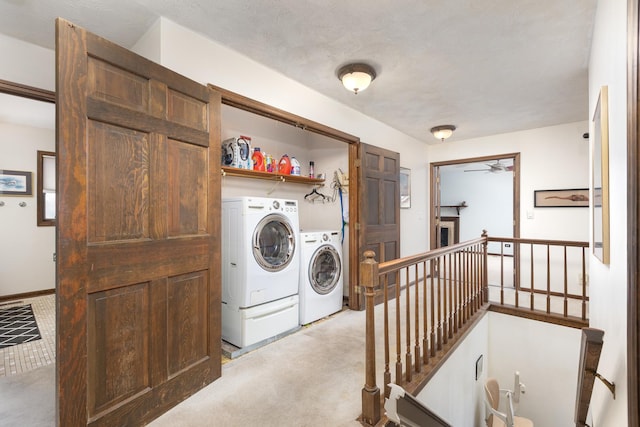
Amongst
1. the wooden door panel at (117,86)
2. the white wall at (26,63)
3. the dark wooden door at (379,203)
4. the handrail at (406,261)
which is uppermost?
the white wall at (26,63)

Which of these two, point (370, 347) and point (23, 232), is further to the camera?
point (23, 232)

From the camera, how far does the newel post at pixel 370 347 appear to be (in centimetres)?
159

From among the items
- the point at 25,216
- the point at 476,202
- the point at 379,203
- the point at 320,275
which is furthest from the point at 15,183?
the point at 476,202

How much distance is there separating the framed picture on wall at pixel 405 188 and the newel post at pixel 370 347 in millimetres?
3124

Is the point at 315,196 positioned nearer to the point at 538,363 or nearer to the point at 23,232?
the point at 538,363

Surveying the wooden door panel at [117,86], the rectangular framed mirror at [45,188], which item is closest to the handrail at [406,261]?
the wooden door panel at [117,86]

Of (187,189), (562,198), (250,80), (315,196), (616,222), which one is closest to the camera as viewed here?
(616,222)

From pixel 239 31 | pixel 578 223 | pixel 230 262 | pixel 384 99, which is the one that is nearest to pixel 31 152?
pixel 230 262

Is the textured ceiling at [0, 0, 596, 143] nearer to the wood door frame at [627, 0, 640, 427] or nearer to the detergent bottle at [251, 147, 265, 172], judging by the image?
the detergent bottle at [251, 147, 265, 172]

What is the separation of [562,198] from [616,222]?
3.38m

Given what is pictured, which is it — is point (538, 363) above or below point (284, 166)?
below

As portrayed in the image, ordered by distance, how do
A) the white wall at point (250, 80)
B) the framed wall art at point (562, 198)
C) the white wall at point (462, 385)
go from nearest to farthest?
the white wall at point (250, 80) < the white wall at point (462, 385) < the framed wall art at point (562, 198)

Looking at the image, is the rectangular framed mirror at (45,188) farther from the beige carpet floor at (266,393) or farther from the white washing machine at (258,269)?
the white washing machine at (258,269)

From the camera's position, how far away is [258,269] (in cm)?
253
